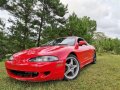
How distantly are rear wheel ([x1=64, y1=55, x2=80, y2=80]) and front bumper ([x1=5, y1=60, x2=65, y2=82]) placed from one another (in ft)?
1.10

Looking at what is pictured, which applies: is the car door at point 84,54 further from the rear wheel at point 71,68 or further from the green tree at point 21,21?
the green tree at point 21,21

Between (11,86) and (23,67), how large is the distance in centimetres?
61

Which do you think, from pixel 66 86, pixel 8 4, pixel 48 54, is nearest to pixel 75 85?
pixel 66 86

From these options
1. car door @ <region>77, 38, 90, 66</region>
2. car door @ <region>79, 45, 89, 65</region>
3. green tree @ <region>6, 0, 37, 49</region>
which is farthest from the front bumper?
green tree @ <region>6, 0, 37, 49</region>

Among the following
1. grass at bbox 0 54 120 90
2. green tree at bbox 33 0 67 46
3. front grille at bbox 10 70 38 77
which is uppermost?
green tree at bbox 33 0 67 46

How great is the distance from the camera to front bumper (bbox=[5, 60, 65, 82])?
457 cm

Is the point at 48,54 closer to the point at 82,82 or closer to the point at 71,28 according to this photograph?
the point at 82,82

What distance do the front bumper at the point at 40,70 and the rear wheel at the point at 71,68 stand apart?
34 centimetres

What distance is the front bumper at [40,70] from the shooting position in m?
4.57

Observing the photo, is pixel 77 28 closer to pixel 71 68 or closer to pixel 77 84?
pixel 71 68

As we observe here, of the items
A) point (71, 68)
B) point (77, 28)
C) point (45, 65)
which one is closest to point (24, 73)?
point (45, 65)

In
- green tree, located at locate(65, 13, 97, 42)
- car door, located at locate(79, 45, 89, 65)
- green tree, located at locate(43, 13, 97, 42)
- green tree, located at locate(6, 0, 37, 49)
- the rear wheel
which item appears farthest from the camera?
green tree, located at locate(65, 13, 97, 42)

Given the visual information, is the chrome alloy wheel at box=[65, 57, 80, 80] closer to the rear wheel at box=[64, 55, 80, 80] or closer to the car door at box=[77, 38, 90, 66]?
the rear wheel at box=[64, 55, 80, 80]

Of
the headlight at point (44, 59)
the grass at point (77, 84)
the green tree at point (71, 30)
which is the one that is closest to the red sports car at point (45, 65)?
the headlight at point (44, 59)
